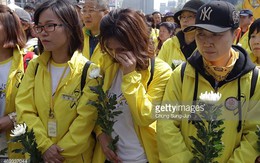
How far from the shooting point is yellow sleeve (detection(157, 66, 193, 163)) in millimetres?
2012

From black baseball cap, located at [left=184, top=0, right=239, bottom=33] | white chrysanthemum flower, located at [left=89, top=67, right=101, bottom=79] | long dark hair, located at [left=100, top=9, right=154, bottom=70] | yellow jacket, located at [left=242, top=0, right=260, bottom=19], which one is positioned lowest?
yellow jacket, located at [left=242, top=0, right=260, bottom=19]

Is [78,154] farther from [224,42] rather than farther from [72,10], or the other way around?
[224,42]

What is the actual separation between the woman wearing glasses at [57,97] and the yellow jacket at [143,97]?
0.52 ft

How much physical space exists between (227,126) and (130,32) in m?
0.85

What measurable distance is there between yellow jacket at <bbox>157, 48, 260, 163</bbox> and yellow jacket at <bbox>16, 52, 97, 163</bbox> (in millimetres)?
549

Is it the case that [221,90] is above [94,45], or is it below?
above

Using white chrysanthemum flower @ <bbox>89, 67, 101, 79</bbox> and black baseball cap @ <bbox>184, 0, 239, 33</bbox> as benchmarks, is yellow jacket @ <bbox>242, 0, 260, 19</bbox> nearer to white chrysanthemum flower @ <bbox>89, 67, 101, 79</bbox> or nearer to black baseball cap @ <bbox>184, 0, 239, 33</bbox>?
black baseball cap @ <bbox>184, 0, 239, 33</bbox>

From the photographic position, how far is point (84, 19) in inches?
146

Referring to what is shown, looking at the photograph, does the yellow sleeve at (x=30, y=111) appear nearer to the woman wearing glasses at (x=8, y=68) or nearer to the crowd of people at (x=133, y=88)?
the crowd of people at (x=133, y=88)

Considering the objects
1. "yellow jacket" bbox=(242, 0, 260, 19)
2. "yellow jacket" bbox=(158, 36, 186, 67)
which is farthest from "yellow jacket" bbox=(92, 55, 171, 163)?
"yellow jacket" bbox=(242, 0, 260, 19)

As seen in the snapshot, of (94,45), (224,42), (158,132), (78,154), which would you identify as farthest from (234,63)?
(94,45)

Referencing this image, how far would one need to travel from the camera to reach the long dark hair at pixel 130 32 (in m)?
2.09

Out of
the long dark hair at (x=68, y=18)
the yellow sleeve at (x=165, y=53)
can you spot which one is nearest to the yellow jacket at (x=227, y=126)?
the long dark hair at (x=68, y=18)

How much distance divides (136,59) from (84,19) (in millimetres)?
1794
